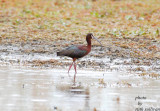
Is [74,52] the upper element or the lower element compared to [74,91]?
upper

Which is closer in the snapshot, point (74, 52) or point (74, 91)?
point (74, 91)

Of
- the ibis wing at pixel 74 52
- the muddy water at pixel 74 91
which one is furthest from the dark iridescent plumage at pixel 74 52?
the muddy water at pixel 74 91

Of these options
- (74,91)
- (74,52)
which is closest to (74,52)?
(74,52)

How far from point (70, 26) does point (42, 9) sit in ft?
18.0

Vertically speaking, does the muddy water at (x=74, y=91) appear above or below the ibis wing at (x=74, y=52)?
below

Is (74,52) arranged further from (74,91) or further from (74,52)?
(74,91)

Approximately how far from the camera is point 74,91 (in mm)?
10695

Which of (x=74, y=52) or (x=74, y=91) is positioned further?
(x=74, y=52)

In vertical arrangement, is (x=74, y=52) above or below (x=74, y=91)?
above

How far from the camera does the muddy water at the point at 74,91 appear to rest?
9.17 meters

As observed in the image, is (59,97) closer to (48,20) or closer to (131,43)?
(131,43)

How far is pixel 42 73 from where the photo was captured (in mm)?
13039

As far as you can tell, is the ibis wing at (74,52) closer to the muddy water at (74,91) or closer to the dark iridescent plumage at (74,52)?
the dark iridescent plumage at (74,52)

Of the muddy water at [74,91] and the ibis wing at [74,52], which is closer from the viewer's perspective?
the muddy water at [74,91]
